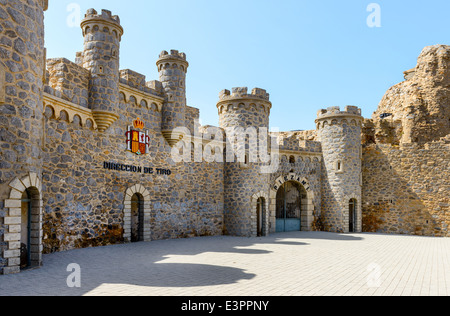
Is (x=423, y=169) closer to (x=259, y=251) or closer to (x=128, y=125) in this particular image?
(x=259, y=251)

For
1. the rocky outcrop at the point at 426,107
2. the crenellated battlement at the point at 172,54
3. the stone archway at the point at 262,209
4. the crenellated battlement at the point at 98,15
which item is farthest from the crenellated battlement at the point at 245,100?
the rocky outcrop at the point at 426,107

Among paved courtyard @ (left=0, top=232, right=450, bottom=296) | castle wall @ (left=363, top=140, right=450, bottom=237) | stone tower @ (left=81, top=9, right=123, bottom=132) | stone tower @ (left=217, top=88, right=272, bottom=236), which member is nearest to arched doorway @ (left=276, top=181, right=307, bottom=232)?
stone tower @ (left=217, top=88, right=272, bottom=236)

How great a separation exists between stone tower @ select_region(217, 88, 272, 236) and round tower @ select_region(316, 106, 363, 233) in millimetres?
5312

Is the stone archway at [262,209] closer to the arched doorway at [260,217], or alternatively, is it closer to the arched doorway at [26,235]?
the arched doorway at [260,217]

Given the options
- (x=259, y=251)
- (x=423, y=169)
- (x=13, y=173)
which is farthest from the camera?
(x=423, y=169)

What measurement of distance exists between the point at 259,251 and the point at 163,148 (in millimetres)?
6408

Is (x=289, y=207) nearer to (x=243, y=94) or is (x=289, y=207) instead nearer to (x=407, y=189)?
(x=407, y=189)

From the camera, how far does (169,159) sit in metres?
15.6

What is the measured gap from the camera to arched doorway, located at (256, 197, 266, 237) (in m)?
17.9

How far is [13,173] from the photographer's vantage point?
7859 mm

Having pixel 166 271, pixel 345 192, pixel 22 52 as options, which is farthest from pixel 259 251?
pixel 345 192

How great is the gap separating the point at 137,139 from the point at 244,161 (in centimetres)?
572

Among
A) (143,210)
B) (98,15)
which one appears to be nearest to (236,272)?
(143,210)

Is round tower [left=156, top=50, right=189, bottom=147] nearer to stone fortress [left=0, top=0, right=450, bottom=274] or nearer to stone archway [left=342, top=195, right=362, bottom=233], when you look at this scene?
stone fortress [left=0, top=0, right=450, bottom=274]
